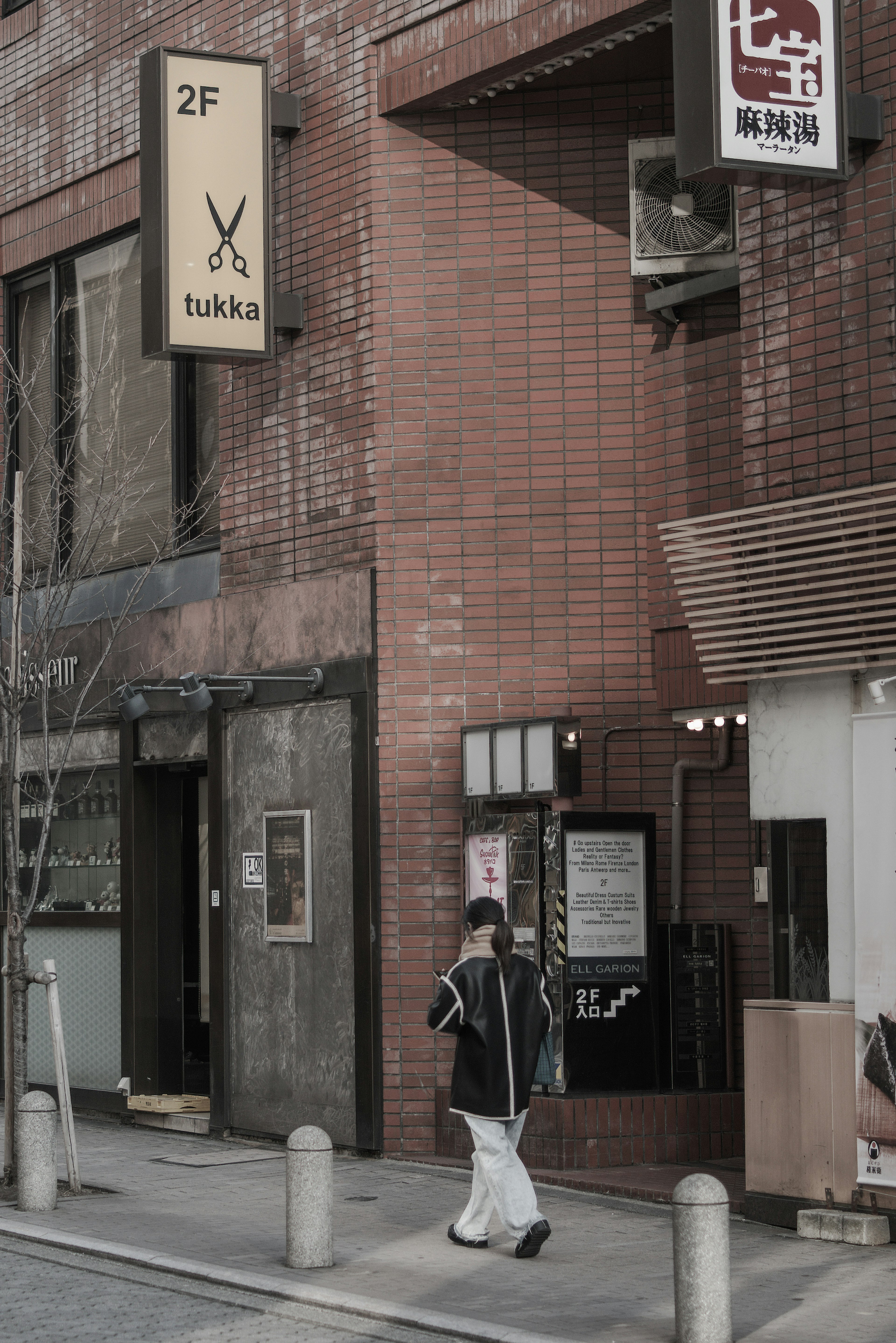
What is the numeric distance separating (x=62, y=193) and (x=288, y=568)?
16.3ft

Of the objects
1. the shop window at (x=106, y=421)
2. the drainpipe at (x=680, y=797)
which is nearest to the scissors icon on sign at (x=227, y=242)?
the shop window at (x=106, y=421)

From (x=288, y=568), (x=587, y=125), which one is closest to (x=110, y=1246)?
(x=288, y=568)

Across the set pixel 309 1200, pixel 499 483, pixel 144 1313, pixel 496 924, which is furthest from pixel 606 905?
pixel 144 1313

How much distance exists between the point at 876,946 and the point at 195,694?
213 inches

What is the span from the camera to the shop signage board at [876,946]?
9.08 metres

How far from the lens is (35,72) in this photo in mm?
16594

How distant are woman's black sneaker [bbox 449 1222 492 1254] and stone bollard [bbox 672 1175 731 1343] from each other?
2130 millimetres

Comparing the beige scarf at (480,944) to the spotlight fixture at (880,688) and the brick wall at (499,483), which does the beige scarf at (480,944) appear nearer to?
the spotlight fixture at (880,688)

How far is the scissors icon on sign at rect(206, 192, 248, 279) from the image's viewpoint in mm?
12945

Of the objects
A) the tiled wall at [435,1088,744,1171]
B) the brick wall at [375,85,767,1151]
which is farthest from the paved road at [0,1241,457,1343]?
the brick wall at [375,85,767,1151]

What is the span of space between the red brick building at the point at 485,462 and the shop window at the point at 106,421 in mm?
1498

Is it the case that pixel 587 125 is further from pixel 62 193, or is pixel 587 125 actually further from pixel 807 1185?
pixel 807 1185

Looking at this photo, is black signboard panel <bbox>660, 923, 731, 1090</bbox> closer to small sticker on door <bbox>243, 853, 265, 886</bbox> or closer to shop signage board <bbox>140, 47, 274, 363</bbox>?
small sticker on door <bbox>243, 853, 265, 886</bbox>

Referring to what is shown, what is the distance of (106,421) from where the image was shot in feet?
52.3
